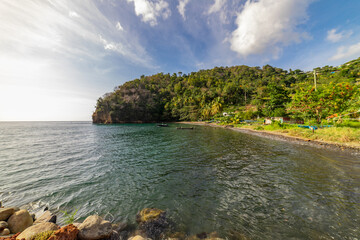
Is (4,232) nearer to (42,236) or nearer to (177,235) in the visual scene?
(42,236)

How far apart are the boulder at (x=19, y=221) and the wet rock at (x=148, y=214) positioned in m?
3.89

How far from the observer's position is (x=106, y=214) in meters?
5.62

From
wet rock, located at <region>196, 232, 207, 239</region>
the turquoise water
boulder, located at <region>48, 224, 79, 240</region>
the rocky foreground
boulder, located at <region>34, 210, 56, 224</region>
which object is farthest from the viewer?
boulder, located at <region>34, 210, 56, 224</region>

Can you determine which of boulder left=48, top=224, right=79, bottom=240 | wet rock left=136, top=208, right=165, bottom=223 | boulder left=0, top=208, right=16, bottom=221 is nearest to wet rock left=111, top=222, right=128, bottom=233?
wet rock left=136, top=208, right=165, bottom=223

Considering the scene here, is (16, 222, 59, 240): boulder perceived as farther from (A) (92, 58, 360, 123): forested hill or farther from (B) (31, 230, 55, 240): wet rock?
(A) (92, 58, 360, 123): forested hill

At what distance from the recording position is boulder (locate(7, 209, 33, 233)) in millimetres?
4398

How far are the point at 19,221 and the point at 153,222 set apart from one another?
4692mm

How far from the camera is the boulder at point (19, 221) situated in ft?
14.4

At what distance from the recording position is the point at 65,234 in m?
3.50

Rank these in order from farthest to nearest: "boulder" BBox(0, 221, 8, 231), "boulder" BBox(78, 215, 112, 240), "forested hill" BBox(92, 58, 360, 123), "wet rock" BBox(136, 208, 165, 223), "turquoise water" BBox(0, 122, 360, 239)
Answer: "forested hill" BBox(92, 58, 360, 123), "wet rock" BBox(136, 208, 165, 223), "turquoise water" BBox(0, 122, 360, 239), "boulder" BBox(0, 221, 8, 231), "boulder" BBox(78, 215, 112, 240)

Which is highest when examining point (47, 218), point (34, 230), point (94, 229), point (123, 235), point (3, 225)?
point (34, 230)

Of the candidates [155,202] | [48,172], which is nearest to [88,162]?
[48,172]

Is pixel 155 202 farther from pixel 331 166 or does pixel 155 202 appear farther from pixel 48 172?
pixel 331 166

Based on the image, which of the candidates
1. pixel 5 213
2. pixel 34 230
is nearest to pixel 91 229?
pixel 34 230
